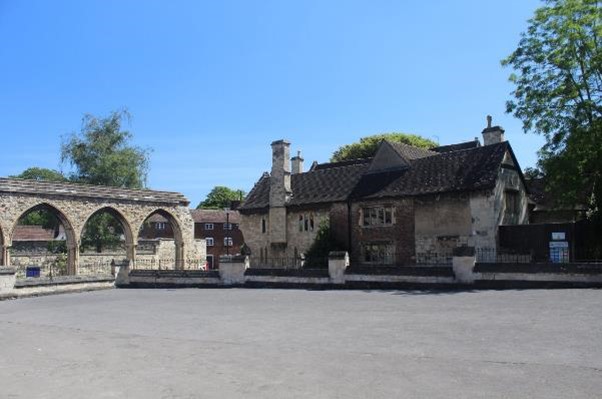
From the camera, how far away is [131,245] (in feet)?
123

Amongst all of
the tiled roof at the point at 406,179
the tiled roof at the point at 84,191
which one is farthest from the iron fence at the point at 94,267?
the tiled roof at the point at 406,179

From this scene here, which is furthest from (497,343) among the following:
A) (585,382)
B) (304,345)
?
(304,345)

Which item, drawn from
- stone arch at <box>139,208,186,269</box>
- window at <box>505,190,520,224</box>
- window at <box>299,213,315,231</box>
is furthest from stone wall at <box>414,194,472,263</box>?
stone arch at <box>139,208,186,269</box>

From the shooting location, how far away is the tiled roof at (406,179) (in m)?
29.9

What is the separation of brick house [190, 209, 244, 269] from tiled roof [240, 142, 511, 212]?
32334 millimetres

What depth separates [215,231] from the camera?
74.4 meters

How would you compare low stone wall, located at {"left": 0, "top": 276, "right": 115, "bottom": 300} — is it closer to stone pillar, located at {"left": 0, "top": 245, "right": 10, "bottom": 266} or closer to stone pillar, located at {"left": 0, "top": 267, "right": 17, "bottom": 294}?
stone pillar, located at {"left": 0, "top": 267, "right": 17, "bottom": 294}

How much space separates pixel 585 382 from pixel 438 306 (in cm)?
866

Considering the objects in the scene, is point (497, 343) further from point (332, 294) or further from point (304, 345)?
point (332, 294)

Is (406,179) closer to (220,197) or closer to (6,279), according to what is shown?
(6,279)

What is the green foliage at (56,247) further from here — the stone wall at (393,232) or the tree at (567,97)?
the tree at (567,97)

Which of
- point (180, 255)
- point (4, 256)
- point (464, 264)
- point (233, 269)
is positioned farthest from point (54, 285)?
point (464, 264)

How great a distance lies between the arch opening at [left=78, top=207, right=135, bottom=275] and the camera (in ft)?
150

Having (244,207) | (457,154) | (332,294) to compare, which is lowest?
(332,294)
